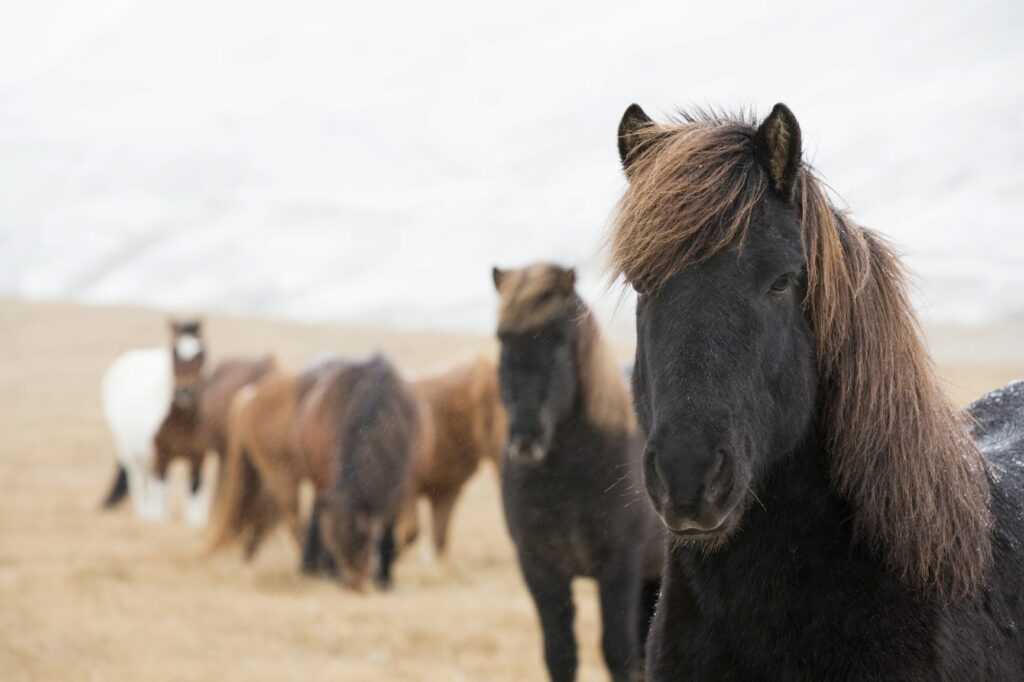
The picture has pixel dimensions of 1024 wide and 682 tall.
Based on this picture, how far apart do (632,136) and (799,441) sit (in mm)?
839

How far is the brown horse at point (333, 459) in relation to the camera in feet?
29.1

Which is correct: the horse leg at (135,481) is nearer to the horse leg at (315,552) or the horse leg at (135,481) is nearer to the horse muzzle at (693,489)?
the horse leg at (315,552)

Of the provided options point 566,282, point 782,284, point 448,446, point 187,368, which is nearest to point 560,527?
point 566,282

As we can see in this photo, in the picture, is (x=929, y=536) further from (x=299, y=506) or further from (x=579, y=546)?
(x=299, y=506)

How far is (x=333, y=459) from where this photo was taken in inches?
358

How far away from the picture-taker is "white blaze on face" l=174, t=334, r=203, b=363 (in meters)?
12.6

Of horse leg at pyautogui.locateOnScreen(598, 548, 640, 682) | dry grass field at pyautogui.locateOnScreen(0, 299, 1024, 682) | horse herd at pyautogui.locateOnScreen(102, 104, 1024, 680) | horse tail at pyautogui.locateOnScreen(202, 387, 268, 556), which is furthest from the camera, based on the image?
horse tail at pyautogui.locateOnScreen(202, 387, 268, 556)

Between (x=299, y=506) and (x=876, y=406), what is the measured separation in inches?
340

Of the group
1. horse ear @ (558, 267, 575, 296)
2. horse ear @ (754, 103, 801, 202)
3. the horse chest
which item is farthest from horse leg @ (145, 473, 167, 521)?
horse ear @ (754, 103, 801, 202)

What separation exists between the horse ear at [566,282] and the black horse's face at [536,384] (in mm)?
150

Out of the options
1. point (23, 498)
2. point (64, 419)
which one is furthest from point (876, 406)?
point (64, 419)

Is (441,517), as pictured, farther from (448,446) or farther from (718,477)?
(718,477)

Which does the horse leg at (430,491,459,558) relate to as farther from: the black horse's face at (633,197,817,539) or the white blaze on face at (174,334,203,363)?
the black horse's face at (633,197,817,539)

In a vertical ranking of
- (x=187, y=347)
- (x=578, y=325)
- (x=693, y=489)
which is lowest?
(x=693, y=489)
